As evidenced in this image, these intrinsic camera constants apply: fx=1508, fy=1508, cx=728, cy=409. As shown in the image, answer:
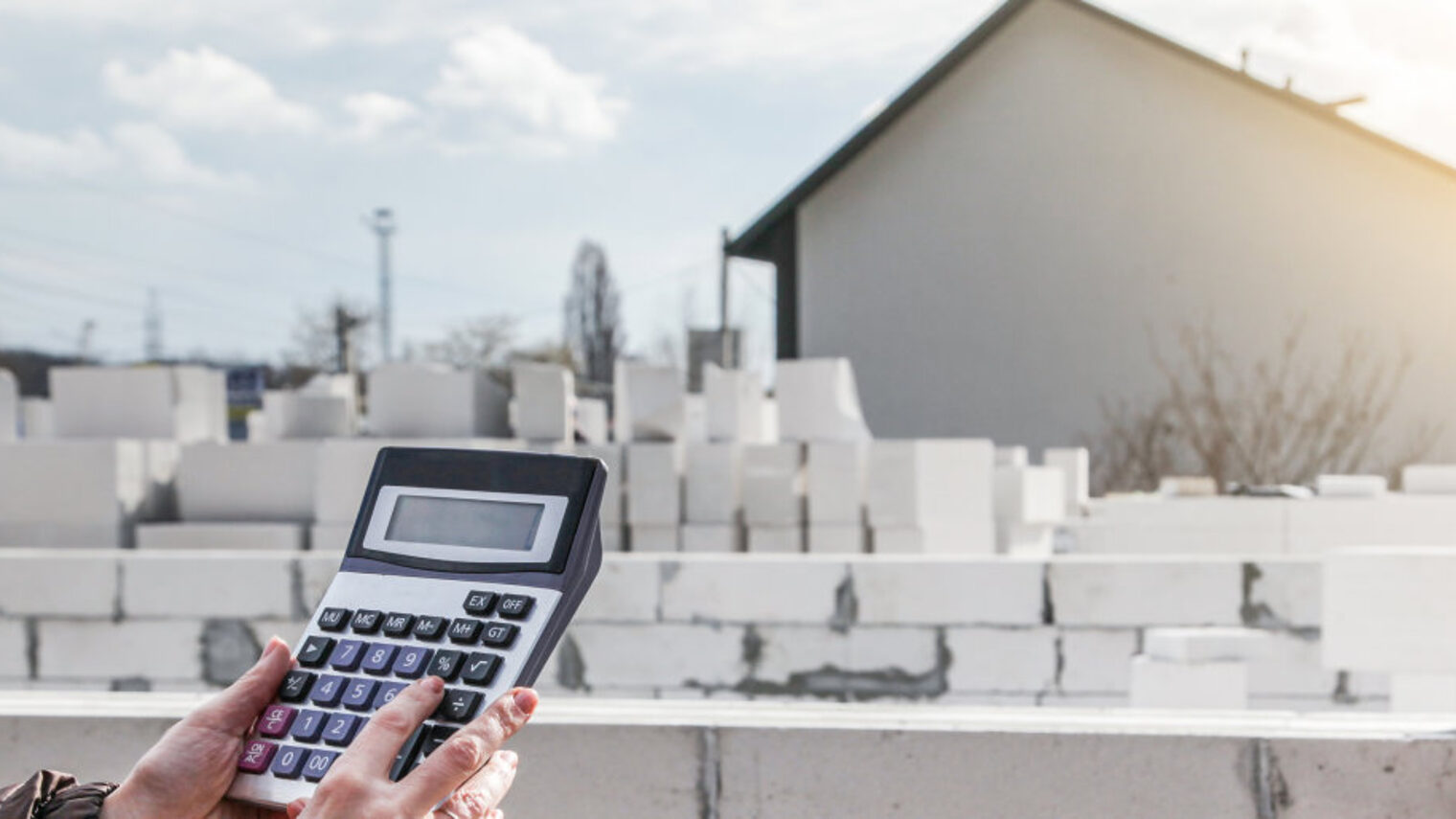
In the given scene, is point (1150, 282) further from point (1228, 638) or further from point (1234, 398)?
point (1228, 638)

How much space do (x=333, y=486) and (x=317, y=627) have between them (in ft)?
26.9

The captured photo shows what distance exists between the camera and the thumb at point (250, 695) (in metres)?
A: 1.50

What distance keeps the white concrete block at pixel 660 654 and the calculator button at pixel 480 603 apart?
5.75m

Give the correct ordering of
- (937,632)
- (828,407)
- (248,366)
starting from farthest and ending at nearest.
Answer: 1. (248,366)
2. (828,407)
3. (937,632)

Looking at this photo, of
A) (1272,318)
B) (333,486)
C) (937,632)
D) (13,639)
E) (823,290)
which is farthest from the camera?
(823,290)

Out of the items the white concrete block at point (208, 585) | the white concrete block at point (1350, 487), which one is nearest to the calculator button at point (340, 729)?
the white concrete block at point (208, 585)

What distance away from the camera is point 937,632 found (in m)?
7.11

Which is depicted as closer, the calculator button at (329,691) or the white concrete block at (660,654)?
the calculator button at (329,691)

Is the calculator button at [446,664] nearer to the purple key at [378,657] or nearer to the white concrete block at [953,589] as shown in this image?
the purple key at [378,657]

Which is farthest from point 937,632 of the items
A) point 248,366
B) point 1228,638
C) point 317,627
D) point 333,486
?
point 248,366

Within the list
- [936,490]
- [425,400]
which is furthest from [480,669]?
[425,400]

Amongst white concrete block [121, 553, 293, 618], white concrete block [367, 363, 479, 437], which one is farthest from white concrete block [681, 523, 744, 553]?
white concrete block [121, 553, 293, 618]

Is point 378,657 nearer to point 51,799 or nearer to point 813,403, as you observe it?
point 51,799

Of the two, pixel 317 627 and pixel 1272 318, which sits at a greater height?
pixel 1272 318
